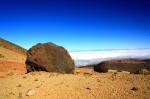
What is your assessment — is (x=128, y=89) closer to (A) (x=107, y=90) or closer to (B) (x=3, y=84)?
(A) (x=107, y=90)

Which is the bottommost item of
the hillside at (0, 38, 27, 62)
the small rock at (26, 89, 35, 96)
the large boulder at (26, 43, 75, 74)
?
the small rock at (26, 89, 35, 96)

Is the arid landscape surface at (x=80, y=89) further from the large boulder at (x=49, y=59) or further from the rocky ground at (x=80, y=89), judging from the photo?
the large boulder at (x=49, y=59)

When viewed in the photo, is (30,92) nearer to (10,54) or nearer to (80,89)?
(80,89)

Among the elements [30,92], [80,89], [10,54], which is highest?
[10,54]

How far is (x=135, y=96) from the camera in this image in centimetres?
1010

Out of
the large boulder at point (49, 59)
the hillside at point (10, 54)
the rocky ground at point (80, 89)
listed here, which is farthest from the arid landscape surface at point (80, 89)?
the hillside at point (10, 54)

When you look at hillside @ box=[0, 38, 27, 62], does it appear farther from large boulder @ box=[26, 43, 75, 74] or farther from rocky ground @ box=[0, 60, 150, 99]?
rocky ground @ box=[0, 60, 150, 99]

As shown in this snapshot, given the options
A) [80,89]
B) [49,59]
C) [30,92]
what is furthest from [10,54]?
[80,89]

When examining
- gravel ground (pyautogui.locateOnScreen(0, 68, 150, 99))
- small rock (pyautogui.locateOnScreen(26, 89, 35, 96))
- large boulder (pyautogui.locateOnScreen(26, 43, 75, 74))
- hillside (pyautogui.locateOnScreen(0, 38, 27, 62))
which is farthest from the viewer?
hillside (pyautogui.locateOnScreen(0, 38, 27, 62))

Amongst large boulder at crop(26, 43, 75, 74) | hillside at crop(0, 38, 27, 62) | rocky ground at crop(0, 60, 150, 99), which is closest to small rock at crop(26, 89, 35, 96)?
rocky ground at crop(0, 60, 150, 99)

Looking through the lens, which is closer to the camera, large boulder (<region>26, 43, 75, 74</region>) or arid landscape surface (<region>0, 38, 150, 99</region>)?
arid landscape surface (<region>0, 38, 150, 99</region>)

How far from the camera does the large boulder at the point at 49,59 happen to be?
63.1 feet

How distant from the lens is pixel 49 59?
63.7ft

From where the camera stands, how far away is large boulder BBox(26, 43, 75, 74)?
1922 cm
